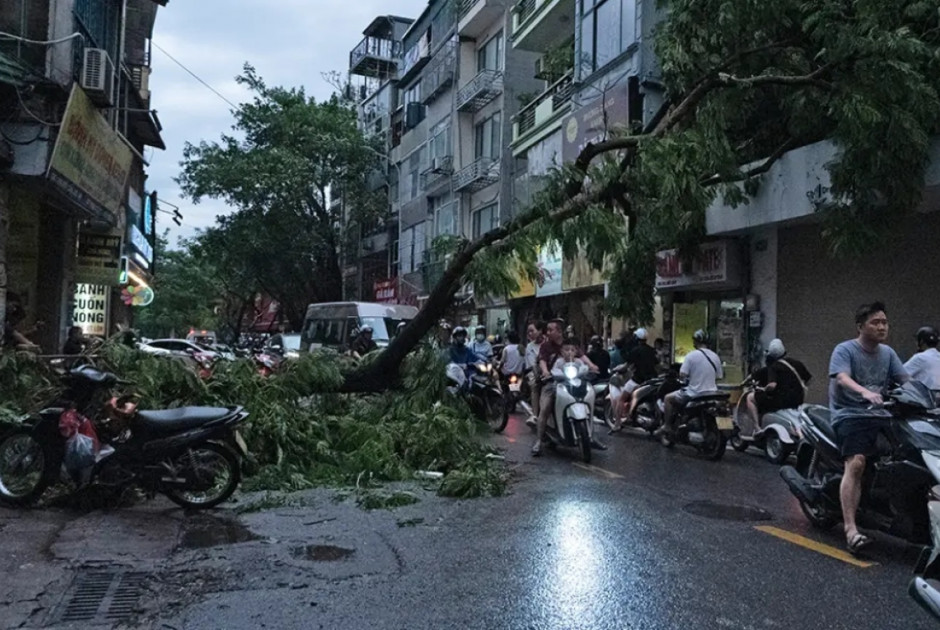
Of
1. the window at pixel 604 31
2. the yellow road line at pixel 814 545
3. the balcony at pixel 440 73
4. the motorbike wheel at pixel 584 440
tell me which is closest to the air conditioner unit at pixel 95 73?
the motorbike wheel at pixel 584 440

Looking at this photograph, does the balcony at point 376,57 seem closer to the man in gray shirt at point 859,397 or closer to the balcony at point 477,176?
the balcony at point 477,176

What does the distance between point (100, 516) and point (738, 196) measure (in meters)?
10.8

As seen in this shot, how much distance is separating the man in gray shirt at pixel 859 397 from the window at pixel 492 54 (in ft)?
92.2

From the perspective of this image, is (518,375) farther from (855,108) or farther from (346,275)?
(346,275)

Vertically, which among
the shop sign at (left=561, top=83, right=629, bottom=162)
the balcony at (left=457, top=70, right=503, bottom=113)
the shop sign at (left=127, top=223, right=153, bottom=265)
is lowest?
the shop sign at (left=127, top=223, right=153, bottom=265)

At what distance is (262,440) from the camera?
909cm

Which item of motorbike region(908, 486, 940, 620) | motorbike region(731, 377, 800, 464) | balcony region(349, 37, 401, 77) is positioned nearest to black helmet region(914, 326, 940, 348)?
motorbike region(731, 377, 800, 464)

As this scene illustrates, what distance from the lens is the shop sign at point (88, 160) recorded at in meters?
12.5

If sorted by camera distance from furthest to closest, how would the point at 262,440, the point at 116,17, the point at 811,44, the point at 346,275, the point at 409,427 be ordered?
the point at 346,275 → the point at 116,17 → the point at 811,44 → the point at 409,427 → the point at 262,440

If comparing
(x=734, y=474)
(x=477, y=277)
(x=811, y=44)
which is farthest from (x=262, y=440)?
(x=811, y=44)

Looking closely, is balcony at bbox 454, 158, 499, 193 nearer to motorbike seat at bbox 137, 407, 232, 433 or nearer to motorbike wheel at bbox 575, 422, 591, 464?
motorbike wheel at bbox 575, 422, 591, 464

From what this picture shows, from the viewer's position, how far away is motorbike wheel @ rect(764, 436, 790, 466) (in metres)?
10.5

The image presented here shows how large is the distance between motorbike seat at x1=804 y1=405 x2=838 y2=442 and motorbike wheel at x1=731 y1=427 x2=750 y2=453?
4703 millimetres

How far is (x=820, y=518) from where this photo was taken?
6.56 metres
